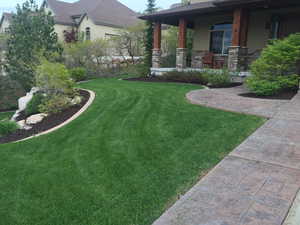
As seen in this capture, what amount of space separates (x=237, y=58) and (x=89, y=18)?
1868cm

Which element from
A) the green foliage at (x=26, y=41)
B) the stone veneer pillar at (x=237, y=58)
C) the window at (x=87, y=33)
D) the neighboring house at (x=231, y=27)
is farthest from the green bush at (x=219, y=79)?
the window at (x=87, y=33)

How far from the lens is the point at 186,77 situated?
10719mm

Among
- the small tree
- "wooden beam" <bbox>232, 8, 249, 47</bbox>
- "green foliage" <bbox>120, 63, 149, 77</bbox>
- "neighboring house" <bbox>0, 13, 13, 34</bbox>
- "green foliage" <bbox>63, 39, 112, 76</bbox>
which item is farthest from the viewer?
"neighboring house" <bbox>0, 13, 13, 34</bbox>

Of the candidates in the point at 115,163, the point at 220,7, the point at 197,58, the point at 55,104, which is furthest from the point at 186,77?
the point at 115,163

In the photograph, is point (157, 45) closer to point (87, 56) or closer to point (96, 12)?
point (87, 56)

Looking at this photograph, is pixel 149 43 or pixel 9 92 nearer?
pixel 9 92

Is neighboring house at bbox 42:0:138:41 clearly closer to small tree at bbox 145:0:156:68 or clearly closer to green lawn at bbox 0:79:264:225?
small tree at bbox 145:0:156:68

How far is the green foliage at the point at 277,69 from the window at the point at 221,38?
554 centimetres

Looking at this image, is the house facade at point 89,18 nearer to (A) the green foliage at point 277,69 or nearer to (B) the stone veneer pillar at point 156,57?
(B) the stone veneer pillar at point 156,57

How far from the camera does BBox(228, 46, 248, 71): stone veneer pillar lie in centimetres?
1013

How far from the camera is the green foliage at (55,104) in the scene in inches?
270

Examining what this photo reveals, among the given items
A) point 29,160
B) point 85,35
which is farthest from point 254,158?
point 85,35

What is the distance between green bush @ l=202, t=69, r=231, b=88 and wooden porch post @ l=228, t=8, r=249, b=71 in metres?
1.01

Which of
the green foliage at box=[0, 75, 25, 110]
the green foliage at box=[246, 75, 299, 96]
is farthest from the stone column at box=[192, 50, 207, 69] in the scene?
the green foliage at box=[0, 75, 25, 110]
